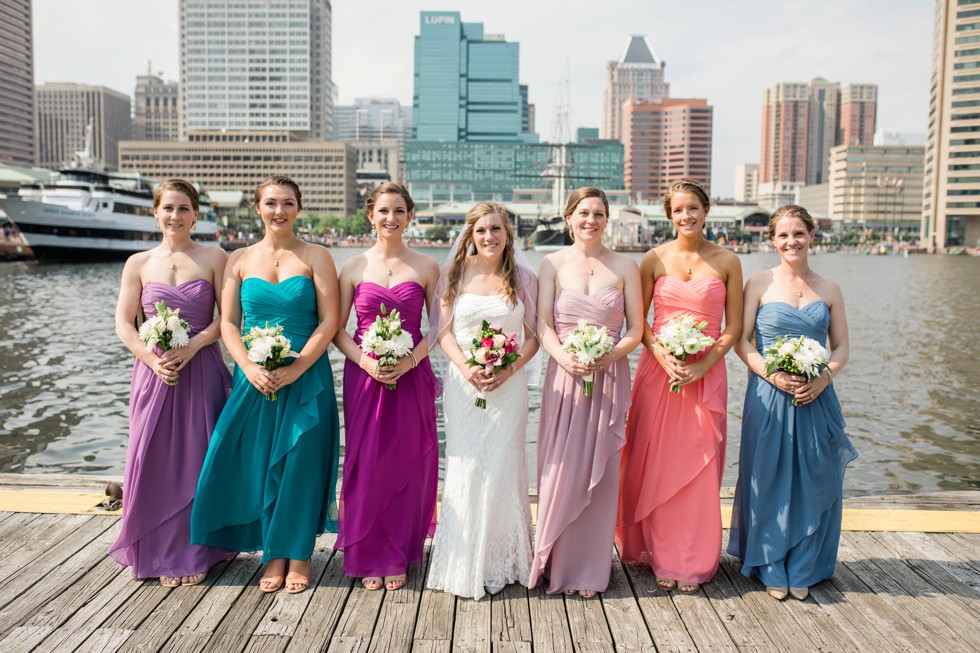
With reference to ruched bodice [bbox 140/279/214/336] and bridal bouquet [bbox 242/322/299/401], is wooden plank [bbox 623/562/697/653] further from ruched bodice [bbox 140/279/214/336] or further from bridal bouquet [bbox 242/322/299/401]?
ruched bodice [bbox 140/279/214/336]

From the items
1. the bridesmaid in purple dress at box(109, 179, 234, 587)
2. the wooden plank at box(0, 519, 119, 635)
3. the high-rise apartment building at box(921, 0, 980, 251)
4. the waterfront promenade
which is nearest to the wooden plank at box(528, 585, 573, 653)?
the waterfront promenade

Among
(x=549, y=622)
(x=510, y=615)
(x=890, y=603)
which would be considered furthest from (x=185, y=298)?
(x=890, y=603)

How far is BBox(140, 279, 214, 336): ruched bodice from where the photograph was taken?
14.9ft

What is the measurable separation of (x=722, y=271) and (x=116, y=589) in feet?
13.2

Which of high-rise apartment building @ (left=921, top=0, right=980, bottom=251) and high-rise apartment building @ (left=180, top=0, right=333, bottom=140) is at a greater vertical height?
high-rise apartment building @ (left=180, top=0, right=333, bottom=140)

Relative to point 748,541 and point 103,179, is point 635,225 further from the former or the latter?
point 748,541

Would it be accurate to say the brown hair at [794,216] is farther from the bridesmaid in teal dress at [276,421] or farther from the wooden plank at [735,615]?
the bridesmaid in teal dress at [276,421]


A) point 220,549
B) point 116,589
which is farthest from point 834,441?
point 116,589

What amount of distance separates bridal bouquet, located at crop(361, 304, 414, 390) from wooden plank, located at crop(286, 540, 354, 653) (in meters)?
1.30

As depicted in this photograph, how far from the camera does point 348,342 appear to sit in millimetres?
4430

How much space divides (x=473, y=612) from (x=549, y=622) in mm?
415

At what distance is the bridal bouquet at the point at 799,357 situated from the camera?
166 inches

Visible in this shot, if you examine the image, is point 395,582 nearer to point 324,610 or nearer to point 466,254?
point 324,610

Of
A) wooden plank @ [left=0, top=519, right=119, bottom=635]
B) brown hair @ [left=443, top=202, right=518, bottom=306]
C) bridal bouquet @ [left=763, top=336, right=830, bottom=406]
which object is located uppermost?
brown hair @ [left=443, top=202, right=518, bottom=306]
